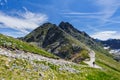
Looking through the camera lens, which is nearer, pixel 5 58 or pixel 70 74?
pixel 5 58

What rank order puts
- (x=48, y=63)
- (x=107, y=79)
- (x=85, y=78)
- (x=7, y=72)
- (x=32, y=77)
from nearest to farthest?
1. (x=7, y=72)
2. (x=32, y=77)
3. (x=48, y=63)
4. (x=85, y=78)
5. (x=107, y=79)

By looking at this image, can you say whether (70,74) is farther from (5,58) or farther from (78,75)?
(5,58)

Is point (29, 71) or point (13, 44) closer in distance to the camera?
point (29, 71)

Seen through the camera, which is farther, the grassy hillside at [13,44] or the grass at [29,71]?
the grassy hillside at [13,44]

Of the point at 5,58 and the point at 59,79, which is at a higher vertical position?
the point at 5,58

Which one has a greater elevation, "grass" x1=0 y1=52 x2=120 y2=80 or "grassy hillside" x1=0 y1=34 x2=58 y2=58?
"grassy hillside" x1=0 y1=34 x2=58 y2=58

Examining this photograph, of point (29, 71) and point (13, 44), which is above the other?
point (13, 44)

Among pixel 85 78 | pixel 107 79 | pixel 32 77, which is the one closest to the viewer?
pixel 32 77

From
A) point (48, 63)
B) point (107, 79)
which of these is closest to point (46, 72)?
point (48, 63)

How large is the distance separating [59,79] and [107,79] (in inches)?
1396

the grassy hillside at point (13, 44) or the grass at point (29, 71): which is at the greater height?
the grassy hillside at point (13, 44)

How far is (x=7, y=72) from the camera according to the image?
2452 inches

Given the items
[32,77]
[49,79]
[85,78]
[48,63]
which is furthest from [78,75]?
[32,77]

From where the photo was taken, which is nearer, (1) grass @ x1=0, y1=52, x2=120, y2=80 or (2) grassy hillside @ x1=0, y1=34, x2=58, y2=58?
(1) grass @ x1=0, y1=52, x2=120, y2=80
